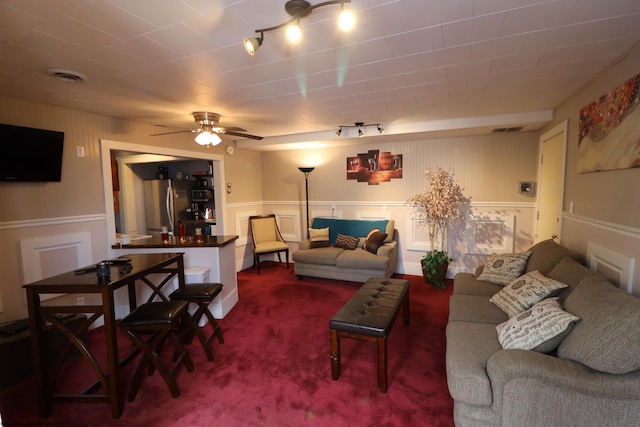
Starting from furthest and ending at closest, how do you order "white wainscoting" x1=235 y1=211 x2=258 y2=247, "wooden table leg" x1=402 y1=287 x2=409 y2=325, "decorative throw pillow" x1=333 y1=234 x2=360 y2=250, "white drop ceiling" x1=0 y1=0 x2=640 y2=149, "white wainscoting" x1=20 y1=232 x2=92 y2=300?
"white wainscoting" x1=235 y1=211 x2=258 y2=247
"decorative throw pillow" x1=333 y1=234 x2=360 y2=250
"wooden table leg" x1=402 y1=287 x2=409 y2=325
"white wainscoting" x1=20 y1=232 x2=92 y2=300
"white drop ceiling" x1=0 y1=0 x2=640 y2=149

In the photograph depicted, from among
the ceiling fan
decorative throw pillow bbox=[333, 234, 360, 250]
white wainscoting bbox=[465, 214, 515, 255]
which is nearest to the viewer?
the ceiling fan

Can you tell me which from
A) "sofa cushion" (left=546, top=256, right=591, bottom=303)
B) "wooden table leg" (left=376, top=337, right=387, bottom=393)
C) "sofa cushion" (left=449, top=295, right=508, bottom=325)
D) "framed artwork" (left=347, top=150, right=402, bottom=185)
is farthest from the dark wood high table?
"framed artwork" (left=347, top=150, right=402, bottom=185)

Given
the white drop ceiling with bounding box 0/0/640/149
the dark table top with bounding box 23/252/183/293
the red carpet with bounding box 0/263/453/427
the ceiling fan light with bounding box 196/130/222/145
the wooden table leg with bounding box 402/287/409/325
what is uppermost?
the white drop ceiling with bounding box 0/0/640/149

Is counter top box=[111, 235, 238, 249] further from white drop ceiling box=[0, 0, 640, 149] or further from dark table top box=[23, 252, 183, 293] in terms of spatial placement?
white drop ceiling box=[0, 0, 640, 149]

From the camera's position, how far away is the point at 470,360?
1688 mm

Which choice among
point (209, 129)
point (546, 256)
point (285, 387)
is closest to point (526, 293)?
point (546, 256)

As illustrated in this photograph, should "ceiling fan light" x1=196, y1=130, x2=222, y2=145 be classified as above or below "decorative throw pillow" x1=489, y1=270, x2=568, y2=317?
above

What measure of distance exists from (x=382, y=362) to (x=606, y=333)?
1.23 metres

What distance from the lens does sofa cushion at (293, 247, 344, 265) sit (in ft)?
14.6

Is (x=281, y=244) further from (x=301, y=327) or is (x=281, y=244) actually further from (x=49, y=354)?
(x=49, y=354)

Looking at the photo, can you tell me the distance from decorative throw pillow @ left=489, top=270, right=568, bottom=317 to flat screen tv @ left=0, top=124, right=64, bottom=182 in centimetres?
416

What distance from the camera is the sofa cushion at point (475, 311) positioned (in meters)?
2.23

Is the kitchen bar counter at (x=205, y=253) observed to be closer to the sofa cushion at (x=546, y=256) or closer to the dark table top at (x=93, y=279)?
the dark table top at (x=93, y=279)

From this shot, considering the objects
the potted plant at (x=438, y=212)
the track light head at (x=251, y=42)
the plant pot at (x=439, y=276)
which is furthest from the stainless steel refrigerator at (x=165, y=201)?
the track light head at (x=251, y=42)
